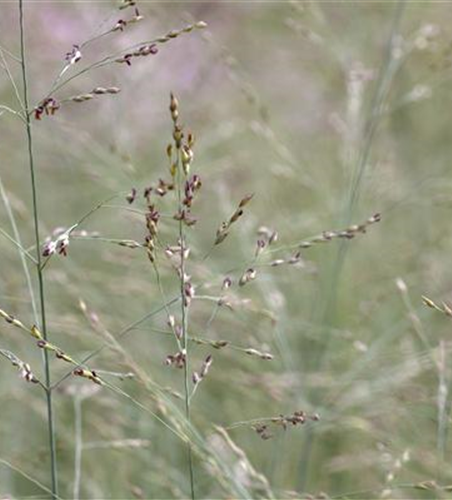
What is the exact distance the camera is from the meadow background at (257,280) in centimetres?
183

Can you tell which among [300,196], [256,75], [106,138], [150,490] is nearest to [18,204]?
[150,490]

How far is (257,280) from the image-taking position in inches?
81.5

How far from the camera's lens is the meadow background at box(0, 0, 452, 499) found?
5.99 feet

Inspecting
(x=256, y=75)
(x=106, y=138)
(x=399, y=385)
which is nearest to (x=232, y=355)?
(x=399, y=385)

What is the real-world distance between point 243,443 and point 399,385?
0.52m

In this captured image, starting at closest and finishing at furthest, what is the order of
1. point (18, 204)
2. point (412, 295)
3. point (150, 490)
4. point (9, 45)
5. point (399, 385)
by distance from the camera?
point (18, 204) < point (399, 385) < point (150, 490) < point (412, 295) < point (9, 45)

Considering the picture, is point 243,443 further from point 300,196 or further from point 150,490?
point 300,196

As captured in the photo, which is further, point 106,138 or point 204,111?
point 106,138

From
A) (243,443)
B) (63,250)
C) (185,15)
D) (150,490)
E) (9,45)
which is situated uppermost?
(9,45)

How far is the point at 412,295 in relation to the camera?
8.25ft

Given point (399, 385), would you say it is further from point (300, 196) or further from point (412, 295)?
point (300, 196)

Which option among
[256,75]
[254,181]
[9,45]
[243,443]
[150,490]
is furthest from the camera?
[256,75]

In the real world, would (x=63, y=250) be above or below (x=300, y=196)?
below

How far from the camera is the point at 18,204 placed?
68.2 inches
